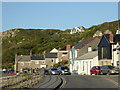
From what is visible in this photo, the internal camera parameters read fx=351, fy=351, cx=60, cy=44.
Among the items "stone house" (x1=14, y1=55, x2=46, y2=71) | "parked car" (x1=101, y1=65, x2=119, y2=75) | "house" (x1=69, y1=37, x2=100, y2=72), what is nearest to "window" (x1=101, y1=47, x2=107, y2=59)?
"house" (x1=69, y1=37, x2=100, y2=72)

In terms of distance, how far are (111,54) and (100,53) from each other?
2262 millimetres

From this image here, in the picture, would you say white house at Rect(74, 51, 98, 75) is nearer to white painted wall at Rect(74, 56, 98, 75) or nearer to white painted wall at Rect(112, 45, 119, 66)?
white painted wall at Rect(74, 56, 98, 75)

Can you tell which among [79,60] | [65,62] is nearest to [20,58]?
[65,62]

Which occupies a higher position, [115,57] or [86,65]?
[115,57]

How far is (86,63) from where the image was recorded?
67.7 meters

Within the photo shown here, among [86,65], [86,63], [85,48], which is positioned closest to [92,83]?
[86,65]

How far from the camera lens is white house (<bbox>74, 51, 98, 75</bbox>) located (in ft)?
209

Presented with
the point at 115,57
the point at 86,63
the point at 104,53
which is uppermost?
the point at 104,53

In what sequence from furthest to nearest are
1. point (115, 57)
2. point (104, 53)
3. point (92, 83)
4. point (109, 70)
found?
1. point (104, 53)
2. point (115, 57)
3. point (109, 70)
4. point (92, 83)

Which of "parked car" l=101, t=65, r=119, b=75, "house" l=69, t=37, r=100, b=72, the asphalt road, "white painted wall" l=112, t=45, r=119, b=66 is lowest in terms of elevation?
the asphalt road

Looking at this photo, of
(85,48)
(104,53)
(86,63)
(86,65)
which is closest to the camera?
(104,53)

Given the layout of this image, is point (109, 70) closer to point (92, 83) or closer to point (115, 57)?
point (115, 57)

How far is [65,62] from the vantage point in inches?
3725

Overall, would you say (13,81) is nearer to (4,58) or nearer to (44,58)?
(44,58)
